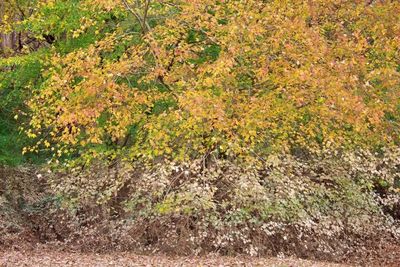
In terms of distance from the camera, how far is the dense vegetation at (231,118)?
41.4ft

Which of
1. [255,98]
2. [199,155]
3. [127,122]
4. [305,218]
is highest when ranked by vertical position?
[255,98]

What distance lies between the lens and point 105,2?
42.9ft

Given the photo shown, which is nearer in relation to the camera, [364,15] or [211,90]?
[211,90]

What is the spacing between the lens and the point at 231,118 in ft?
41.9

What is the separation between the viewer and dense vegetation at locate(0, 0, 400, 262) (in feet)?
41.4

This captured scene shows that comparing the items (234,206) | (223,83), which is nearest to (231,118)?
(223,83)

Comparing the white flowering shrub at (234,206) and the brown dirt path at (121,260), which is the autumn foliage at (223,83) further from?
the brown dirt path at (121,260)

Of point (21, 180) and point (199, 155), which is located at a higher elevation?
point (199, 155)

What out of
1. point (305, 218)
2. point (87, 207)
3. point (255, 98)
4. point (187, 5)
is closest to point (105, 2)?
point (187, 5)

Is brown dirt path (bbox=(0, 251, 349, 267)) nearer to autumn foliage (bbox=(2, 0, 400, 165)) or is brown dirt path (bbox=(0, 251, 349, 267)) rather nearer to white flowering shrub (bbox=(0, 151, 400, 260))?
white flowering shrub (bbox=(0, 151, 400, 260))

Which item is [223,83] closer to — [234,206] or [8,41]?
[234,206]

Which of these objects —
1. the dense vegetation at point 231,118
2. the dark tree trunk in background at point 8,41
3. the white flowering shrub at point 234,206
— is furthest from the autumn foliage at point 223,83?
the dark tree trunk in background at point 8,41

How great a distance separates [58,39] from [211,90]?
7.28 m

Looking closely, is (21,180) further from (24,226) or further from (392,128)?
(392,128)
